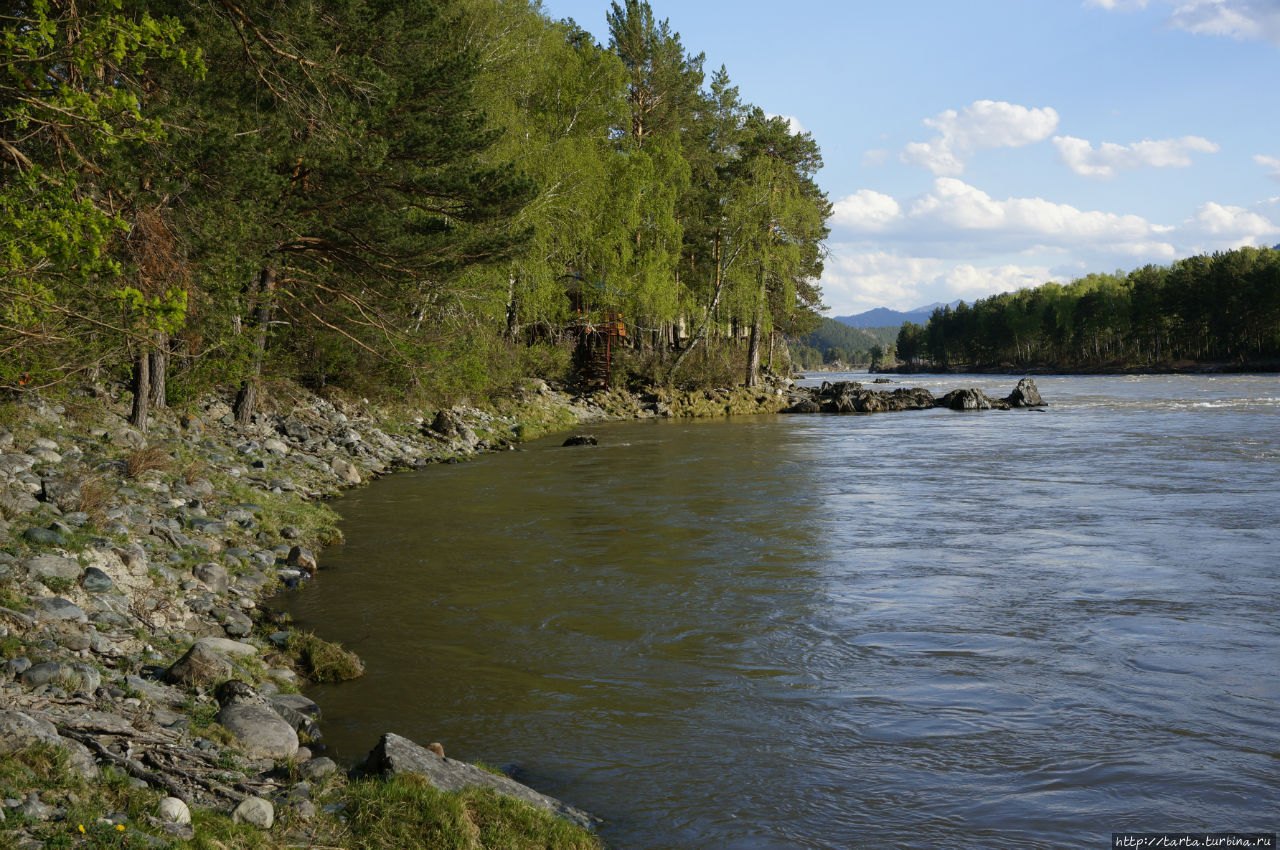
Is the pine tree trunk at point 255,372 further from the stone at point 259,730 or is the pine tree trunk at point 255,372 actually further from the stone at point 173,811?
the stone at point 173,811

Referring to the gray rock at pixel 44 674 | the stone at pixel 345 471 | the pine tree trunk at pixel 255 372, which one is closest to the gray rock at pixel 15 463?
the gray rock at pixel 44 674

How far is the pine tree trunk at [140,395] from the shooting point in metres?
14.1

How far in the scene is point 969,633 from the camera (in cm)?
873

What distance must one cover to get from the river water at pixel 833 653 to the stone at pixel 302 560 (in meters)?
0.21

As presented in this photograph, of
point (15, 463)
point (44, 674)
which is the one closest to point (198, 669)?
point (44, 674)

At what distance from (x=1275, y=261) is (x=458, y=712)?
375 feet

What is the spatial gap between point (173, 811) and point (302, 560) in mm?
7094

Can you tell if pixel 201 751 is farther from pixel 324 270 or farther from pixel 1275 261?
pixel 1275 261

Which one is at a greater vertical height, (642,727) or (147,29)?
(147,29)

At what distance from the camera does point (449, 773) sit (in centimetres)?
526

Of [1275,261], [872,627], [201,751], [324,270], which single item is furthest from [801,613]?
[1275,261]

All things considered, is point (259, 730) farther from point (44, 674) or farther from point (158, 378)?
point (158, 378)

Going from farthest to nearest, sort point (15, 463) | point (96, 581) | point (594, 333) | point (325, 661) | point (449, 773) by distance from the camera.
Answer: point (594, 333) → point (15, 463) → point (325, 661) → point (96, 581) → point (449, 773)

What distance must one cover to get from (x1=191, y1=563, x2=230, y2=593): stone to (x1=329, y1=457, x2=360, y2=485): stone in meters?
8.45
